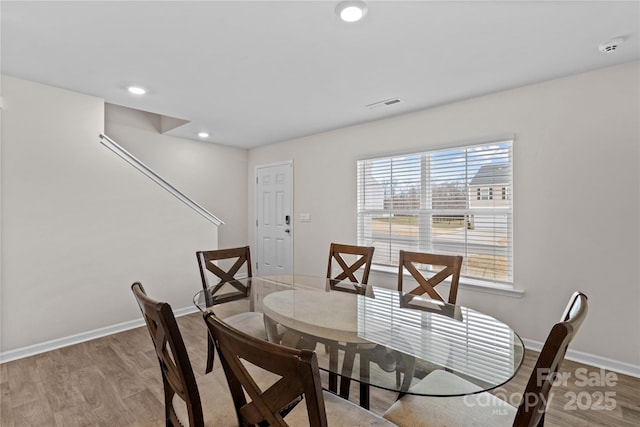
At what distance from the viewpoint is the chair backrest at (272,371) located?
2.40ft

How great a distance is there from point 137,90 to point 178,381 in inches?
110

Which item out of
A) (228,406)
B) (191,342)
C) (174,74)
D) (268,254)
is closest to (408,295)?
(228,406)

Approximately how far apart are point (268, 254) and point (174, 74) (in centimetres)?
331

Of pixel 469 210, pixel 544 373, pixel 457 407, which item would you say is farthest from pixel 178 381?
pixel 469 210

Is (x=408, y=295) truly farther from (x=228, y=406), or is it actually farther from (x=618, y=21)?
(x=618, y=21)

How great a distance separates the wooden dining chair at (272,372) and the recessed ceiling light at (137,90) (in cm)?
279

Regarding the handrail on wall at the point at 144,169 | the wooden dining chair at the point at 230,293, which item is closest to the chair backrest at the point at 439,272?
the wooden dining chair at the point at 230,293

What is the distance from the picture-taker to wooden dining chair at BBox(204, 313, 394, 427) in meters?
0.73

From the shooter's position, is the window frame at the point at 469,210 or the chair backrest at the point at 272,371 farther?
the window frame at the point at 469,210

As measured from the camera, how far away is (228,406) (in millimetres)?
1267

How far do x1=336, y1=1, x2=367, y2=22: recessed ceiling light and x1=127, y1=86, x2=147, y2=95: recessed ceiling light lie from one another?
211 cm

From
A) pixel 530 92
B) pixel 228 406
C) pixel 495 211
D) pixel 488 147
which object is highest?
pixel 530 92

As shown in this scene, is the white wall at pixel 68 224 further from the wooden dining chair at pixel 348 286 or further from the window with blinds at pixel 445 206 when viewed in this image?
the window with blinds at pixel 445 206

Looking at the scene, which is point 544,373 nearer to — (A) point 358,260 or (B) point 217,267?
(A) point 358,260
